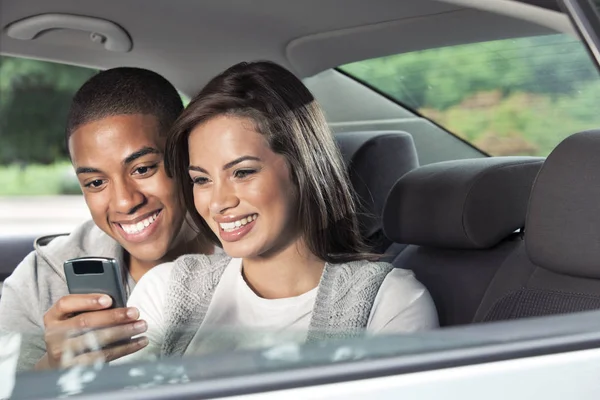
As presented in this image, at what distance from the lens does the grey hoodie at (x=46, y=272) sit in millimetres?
1859

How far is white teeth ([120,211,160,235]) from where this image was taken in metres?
2.01

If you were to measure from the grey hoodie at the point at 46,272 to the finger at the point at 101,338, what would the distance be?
357 millimetres

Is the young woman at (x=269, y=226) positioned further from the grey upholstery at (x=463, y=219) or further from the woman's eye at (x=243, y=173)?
the grey upholstery at (x=463, y=219)

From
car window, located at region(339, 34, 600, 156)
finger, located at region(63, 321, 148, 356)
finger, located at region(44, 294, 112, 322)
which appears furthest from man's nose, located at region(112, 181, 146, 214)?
car window, located at region(339, 34, 600, 156)

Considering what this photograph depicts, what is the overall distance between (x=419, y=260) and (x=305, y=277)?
493 mm

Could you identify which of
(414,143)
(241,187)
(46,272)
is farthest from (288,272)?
(414,143)

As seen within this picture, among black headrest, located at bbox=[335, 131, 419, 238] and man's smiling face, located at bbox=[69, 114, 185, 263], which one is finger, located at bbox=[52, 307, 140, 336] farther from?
black headrest, located at bbox=[335, 131, 419, 238]

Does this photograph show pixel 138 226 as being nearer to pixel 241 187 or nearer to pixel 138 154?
pixel 138 154

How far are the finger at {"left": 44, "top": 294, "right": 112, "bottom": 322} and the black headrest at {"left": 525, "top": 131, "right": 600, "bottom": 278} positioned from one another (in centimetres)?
76

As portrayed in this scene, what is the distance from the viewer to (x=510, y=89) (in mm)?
2113

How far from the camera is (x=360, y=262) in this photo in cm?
189

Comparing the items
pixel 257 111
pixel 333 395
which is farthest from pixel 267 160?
pixel 333 395

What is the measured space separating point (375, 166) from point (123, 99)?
2.34ft

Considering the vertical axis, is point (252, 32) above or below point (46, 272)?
above
